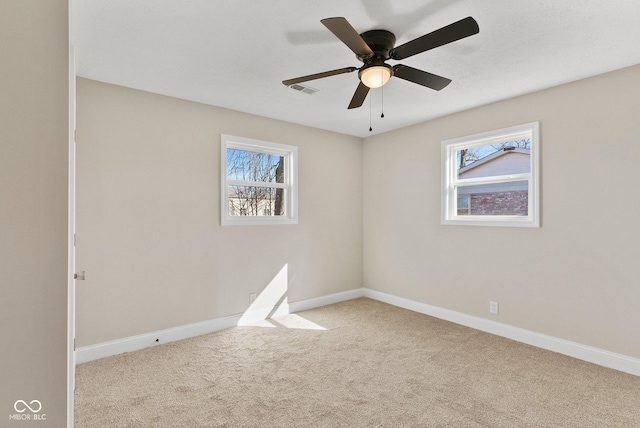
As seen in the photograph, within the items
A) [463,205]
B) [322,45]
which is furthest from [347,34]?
[463,205]

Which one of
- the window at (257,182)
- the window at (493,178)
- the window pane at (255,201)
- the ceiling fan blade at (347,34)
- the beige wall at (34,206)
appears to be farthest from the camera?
the window pane at (255,201)

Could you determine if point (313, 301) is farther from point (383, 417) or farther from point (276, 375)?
point (383, 417)

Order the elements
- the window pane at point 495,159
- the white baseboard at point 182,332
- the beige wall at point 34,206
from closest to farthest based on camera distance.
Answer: the beige wall at point 34,206, the white baseboard at point 182,332, the window pane at point 495,159

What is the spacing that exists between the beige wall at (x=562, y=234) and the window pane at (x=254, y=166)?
6.20 ft

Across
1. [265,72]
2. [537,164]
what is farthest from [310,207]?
[537,164]

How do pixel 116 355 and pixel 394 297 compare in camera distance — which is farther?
pixel 394 297

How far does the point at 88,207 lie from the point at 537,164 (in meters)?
4.31

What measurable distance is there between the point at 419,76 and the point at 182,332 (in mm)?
3304

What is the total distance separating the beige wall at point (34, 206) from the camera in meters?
0.94

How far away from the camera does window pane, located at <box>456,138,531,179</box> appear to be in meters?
3.41

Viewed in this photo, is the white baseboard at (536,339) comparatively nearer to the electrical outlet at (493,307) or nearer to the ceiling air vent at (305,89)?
the electrical outlet at (493,307)

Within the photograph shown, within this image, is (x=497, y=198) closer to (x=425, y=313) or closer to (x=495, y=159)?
(x=495, y=159)

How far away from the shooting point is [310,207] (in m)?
4.51

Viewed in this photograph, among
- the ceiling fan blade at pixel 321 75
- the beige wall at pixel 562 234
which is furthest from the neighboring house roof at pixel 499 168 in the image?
the ceiling fan blade at pixel 321 75
